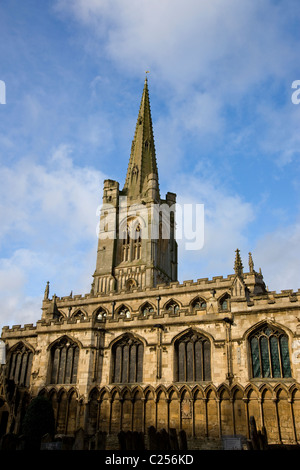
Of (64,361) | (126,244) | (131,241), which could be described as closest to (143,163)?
(131,241)

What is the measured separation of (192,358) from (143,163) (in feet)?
119

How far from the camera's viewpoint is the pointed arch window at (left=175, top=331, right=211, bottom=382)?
2434 centimetres

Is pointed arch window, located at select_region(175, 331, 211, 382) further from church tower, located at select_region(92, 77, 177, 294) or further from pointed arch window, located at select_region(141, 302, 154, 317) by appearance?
church tower, located at select_region(92, 77, 177, 294)

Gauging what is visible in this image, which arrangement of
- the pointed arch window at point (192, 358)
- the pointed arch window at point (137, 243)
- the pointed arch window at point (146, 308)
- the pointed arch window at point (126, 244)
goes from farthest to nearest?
the pointed arch window at point (126, 244) < the pointed arch window at point (137, 243) < the pointed arch window at point (146, 308) < the pointed arch window at point (192, 358)

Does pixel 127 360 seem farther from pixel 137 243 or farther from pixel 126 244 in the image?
pixel 126 244

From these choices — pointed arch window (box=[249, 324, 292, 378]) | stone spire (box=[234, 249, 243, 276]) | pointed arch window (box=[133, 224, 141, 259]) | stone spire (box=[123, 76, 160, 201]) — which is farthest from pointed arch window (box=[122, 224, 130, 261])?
pointed arch window (box=[249, 324, 292, 378])

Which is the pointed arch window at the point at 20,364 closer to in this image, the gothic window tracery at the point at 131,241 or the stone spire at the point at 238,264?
the gothic window tracery at the point at 131,241

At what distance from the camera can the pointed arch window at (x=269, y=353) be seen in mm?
22031

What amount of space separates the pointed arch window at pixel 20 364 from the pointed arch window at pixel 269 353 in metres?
18.1

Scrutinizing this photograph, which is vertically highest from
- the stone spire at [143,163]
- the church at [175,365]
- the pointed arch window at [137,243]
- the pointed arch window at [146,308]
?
the stone spire at [143,163]

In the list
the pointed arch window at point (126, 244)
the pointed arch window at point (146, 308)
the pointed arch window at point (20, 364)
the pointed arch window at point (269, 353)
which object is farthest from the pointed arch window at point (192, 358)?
the pointed arch window at point (126, 244)

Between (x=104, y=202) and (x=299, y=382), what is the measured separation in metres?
36.0

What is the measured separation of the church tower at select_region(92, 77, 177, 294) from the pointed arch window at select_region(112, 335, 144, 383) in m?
14.8
